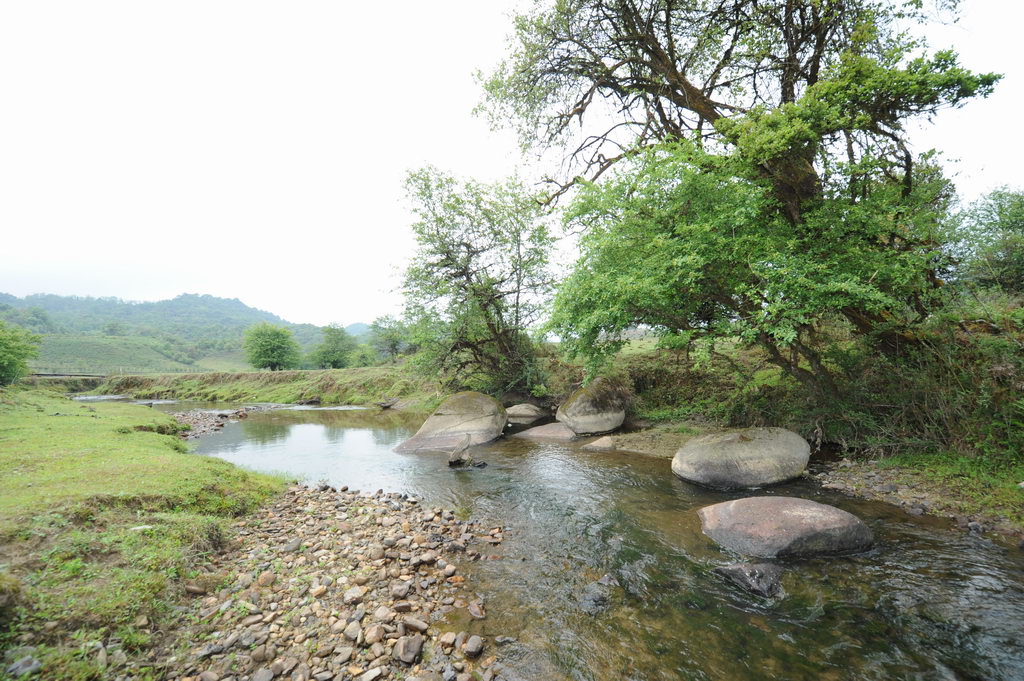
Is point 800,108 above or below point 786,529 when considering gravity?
above

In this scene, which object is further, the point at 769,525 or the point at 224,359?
the point at 224,359

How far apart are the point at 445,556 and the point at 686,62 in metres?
16.0

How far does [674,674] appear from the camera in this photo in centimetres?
402

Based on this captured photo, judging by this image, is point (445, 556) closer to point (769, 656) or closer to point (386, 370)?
point (769, 656)

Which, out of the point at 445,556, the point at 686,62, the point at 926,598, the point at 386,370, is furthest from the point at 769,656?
the point at 386,370

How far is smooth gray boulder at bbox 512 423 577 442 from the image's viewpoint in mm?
16264

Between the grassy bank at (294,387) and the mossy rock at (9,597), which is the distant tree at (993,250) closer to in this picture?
the mossy rock at (9,597)

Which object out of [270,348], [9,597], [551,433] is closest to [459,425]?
[551,433]

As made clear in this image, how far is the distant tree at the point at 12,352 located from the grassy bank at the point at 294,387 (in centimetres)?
1605

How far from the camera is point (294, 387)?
48750mm

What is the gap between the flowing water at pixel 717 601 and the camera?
410 cm

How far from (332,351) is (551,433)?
6621cm

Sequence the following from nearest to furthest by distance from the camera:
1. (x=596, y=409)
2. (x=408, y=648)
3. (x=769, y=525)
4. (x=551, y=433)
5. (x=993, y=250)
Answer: (x=408, y=648), (x=769, y=525), (x=993, y=250), (x=551, y=433), (x=596, y=409)

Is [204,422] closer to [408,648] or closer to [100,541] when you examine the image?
[100,541]
